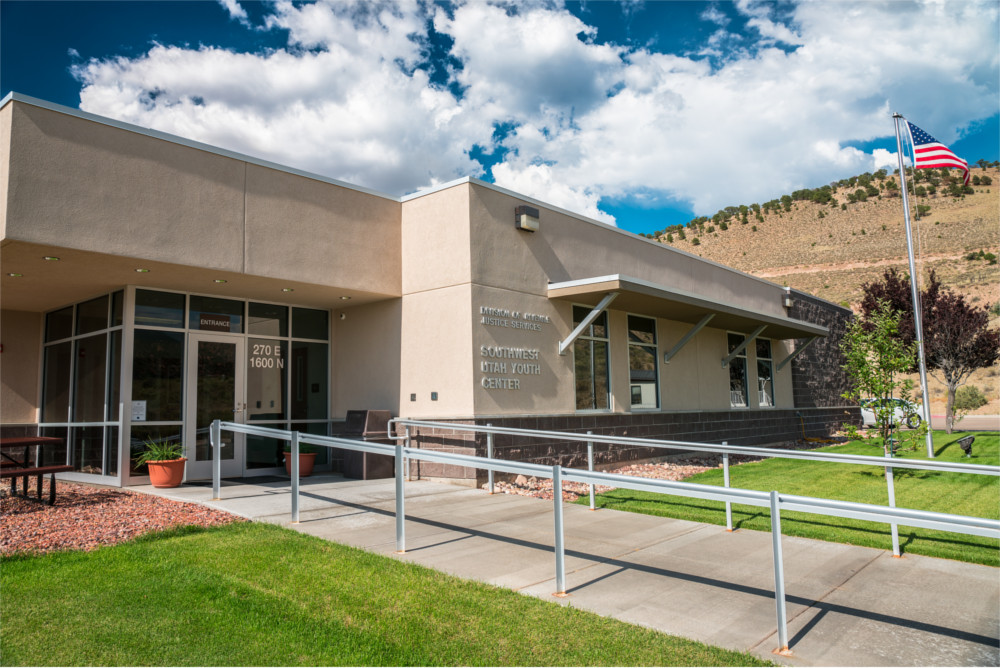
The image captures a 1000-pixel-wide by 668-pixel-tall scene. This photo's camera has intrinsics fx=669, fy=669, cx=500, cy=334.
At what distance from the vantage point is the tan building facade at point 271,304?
8.46 m

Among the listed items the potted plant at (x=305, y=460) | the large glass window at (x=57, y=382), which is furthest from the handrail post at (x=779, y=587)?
the large glass window at (x=57, y=382)

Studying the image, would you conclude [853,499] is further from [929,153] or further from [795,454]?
[929,153]

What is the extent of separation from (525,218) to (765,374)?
1104 cm

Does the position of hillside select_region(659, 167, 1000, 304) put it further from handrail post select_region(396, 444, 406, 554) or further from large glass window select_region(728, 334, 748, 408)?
handrail post select_region(396, 444, 406, 554)

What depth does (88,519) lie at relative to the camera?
6.84 meters

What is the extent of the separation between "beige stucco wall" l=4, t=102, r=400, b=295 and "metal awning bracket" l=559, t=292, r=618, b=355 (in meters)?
3.29

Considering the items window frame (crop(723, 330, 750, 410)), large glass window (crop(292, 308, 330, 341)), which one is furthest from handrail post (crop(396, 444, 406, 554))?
window frame (crop(723, 330, 750, 410))

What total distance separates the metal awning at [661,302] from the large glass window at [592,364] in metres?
0.46

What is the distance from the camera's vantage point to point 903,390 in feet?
43.6

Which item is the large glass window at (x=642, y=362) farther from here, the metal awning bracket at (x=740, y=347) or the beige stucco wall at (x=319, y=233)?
the beige stucco wall at (x=319, y=233)

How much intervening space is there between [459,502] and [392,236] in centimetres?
509

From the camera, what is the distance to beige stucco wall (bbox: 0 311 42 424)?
1184 cm

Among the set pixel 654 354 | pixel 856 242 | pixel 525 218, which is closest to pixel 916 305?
pixel 654 354

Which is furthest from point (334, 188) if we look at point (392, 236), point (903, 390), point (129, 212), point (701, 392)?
point (903, 390)
